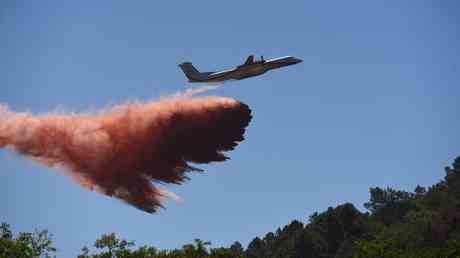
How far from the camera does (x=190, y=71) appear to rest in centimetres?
8612

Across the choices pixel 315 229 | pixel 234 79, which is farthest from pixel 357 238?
pixel 234 79

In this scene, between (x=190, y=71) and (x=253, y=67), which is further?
(x=190, y=71)

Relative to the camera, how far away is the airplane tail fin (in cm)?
8412

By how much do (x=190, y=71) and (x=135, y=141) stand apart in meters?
11.1

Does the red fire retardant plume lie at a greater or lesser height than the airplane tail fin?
lesser

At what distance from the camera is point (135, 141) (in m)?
79.9

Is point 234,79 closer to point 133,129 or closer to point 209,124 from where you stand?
point 209,124

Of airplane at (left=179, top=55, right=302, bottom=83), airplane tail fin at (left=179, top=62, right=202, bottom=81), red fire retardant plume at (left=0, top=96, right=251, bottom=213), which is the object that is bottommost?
red fire retardant plume at (left=0, top=96, right=251, bottom=213)

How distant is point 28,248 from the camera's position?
78.9m

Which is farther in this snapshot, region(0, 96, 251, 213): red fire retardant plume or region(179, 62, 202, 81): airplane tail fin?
region(179, 62, 202, 81): airplane tail fin

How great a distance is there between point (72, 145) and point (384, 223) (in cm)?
13116

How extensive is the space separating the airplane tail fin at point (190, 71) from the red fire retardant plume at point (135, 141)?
5.60 meters

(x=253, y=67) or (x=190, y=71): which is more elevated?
(x=190, y=71)

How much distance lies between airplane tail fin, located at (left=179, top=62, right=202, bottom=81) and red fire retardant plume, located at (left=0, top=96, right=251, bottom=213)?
5.60 m
